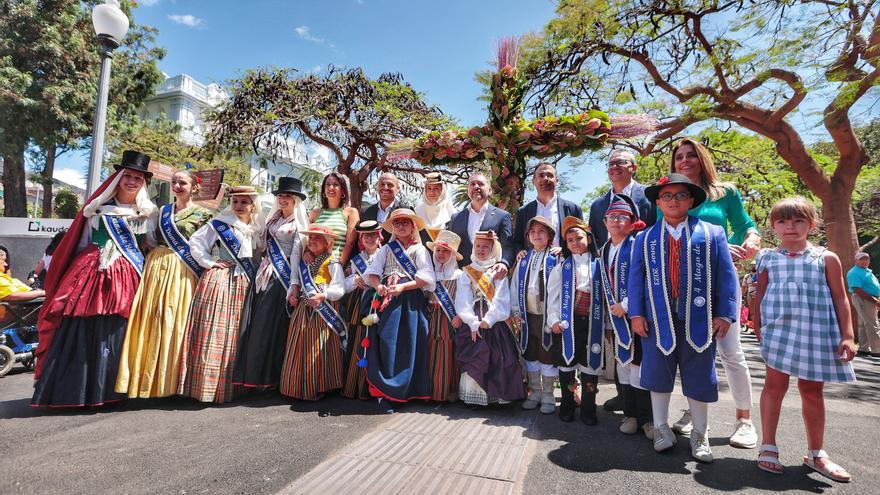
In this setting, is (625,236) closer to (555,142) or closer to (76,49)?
(555,142)

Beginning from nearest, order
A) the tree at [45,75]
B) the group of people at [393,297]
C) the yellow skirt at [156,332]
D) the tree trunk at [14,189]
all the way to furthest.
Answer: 1. the group of people at [393,297]
2. the yellow skirt at [156,332]
3. the tree at [45,75]
4. the tree trunk at [14,189]

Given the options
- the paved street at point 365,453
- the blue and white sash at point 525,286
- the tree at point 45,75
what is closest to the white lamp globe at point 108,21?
the paved street at point 365,453

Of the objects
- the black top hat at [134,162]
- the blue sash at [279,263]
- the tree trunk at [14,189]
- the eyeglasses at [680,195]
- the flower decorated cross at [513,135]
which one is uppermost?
the tree trunk at [14,189]

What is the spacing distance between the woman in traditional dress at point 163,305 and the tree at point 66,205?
86.0 feet

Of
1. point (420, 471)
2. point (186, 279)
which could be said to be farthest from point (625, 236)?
point (186, 279)

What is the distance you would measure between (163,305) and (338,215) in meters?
1.70

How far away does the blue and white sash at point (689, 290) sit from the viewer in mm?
2598

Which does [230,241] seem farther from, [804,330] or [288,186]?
[804,330]

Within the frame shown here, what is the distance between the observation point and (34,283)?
687cm

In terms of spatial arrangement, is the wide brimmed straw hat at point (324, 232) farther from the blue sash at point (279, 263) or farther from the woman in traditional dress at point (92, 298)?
the woman in traditional dress at point (92, 298)

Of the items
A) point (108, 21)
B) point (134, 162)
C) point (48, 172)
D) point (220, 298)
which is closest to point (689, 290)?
point (220, 298)

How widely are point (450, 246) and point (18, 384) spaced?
Result: 4.98m

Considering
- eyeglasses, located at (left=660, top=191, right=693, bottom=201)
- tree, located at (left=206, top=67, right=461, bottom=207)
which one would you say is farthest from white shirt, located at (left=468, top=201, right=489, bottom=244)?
tree, located at (left=206, top=67, right=461, bottom=207)

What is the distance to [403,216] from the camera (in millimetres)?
3822
